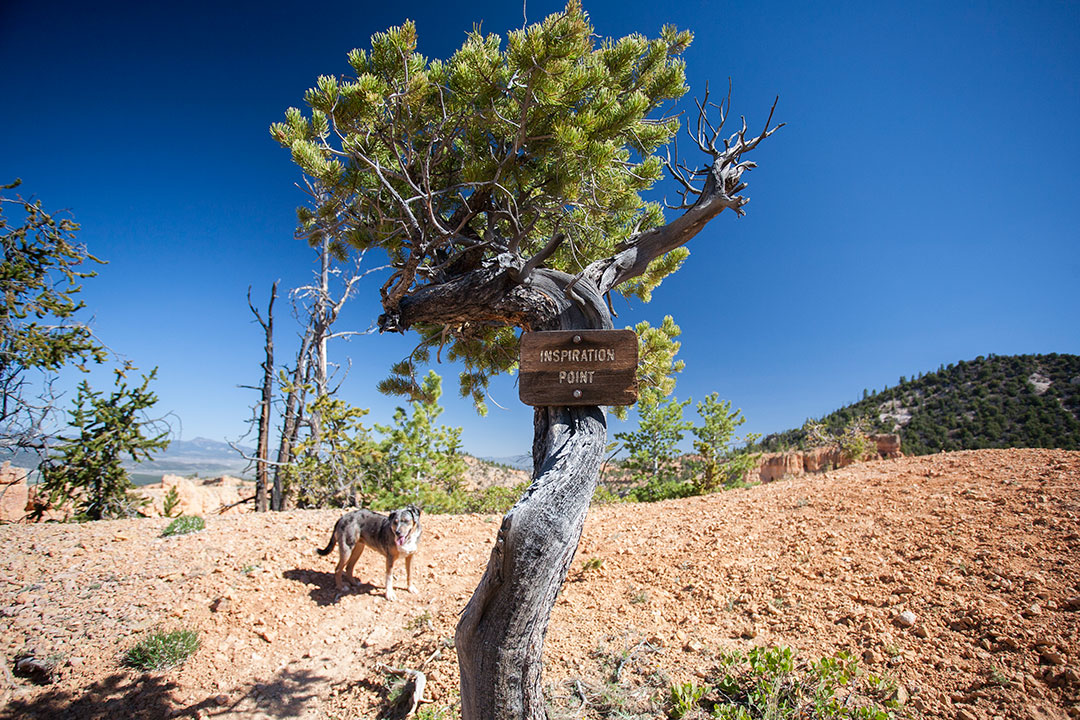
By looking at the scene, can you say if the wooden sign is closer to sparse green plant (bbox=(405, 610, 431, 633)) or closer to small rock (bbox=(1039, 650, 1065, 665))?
small rock (bbox=(1039, 650, 1065, 665))

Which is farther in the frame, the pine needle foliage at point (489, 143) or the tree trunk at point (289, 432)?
the tree trunk at point (289, 432)

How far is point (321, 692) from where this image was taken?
374 centimetres

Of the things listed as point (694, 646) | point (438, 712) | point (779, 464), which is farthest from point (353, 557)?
point (779, 464)

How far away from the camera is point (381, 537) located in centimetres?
535

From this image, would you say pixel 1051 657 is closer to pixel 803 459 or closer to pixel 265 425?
pixel 265 425

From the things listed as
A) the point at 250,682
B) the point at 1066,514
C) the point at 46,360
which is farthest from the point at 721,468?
the point at 46,360

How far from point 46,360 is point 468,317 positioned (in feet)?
29.4

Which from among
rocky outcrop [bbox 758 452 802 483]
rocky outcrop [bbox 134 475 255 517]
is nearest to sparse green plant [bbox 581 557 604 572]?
rocky outcrop [bbox 134 475 255 517]

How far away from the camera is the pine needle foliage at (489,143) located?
116 inches

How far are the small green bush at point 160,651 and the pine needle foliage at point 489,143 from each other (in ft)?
12.5

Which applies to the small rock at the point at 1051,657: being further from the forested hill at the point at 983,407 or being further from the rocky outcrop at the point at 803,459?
the forested hill at the point at 983,407

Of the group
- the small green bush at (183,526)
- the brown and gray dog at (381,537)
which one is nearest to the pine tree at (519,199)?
the brown and gray dog at (381,537)

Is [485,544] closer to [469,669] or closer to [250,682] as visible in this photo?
[250,682]

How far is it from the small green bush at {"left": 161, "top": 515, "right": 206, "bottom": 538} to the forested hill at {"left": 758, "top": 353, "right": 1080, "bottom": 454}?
2941cm
